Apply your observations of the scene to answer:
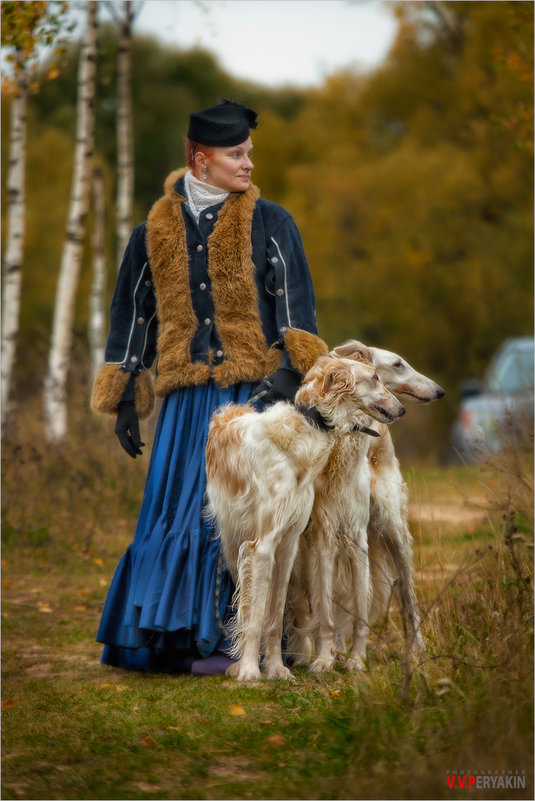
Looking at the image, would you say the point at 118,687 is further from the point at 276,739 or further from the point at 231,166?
the point at 231,166

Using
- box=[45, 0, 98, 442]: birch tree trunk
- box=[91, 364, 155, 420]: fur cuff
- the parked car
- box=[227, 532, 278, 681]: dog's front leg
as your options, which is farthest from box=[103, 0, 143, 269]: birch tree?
box=[227, 532, 278, 681]: dog's front leg

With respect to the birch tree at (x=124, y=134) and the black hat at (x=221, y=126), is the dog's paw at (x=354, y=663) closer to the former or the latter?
the black hat at (x=221, y=126)

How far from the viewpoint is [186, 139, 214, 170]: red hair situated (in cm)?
557

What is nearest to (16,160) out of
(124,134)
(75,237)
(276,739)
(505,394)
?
(75,237)

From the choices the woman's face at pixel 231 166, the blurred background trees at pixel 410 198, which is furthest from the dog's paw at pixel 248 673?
the blurred background trees at pixel 410 198

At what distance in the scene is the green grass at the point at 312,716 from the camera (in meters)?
3.82

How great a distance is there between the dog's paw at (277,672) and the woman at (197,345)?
33 centimetres

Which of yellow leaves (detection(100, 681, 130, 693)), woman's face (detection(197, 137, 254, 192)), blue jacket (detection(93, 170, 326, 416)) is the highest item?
woman's face (detection(197, 137, 254, 192))

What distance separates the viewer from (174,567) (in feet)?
17.9

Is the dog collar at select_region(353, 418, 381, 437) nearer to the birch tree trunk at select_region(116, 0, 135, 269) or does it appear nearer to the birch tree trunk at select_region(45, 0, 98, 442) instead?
the birch tree trunk at select_region(45, 0, 98, 442)

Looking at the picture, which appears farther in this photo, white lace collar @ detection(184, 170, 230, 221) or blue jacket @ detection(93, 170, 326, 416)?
white lace collar @ detection(184, 170, 230, 221)

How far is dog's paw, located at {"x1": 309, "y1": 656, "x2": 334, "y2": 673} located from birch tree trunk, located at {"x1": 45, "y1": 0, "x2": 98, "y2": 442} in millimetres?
5997

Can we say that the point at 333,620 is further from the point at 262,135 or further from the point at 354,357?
the point at 262,135

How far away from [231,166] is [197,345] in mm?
892
